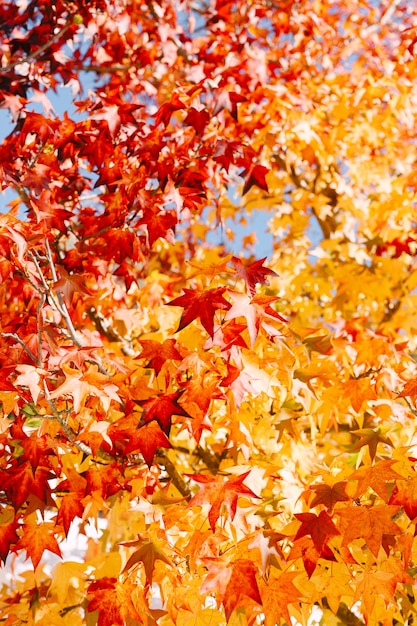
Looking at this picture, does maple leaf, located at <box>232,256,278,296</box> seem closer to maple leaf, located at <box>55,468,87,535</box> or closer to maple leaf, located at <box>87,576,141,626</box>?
maple leaf, located at <box>55,468,87,535</box>

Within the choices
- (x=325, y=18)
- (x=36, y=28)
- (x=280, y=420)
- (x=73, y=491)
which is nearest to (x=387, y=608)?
(x=280, y=420)

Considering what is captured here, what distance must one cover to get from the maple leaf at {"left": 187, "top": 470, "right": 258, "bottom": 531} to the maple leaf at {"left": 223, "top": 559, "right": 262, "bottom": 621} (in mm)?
180

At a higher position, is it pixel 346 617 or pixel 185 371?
pixel 185 371

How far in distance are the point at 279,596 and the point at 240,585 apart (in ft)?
0.77

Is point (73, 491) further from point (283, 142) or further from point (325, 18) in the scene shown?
point (325, 18)

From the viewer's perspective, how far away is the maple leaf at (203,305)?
200cm

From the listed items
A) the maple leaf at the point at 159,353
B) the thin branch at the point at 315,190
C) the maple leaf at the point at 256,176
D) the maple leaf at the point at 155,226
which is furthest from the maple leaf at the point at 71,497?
the thin branch at the point at 315,190

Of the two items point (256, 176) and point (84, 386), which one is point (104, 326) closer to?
point (256, 176)

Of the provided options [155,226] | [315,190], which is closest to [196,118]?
[155,226]

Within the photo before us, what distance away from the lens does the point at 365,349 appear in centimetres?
337

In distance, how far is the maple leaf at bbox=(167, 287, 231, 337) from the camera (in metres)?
2.00

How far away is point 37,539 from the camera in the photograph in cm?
241

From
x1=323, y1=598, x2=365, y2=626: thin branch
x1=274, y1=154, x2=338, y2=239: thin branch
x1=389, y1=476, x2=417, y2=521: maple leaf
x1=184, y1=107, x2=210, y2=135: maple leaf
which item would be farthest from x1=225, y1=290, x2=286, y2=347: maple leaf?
x1=274, y1=154, x2=338, y2=239: thin branch

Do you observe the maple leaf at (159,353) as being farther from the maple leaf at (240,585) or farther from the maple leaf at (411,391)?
the maple leaf at (411,391)
